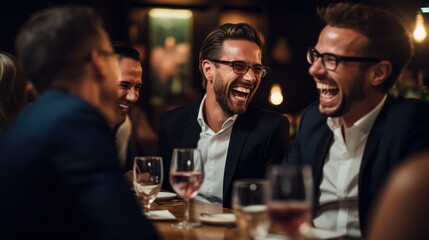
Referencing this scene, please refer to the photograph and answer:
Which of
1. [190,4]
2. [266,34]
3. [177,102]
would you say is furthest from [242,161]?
[266,34]

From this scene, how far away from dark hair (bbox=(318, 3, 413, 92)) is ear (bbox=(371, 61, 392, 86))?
2 cm

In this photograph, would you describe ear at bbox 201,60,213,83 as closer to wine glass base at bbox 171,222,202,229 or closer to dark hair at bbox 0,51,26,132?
dark hair at bbox 0,51,26,132

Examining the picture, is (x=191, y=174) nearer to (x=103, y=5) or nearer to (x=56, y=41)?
(x=56, y=41)

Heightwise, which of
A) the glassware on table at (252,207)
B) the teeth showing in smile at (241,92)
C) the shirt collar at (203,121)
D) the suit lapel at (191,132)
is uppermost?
the glassware on table at (252,207)

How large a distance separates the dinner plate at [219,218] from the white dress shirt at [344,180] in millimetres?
429

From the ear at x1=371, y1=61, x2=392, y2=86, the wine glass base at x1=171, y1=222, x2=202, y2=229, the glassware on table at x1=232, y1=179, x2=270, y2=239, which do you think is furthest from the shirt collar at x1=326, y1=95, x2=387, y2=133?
the glassware on table at x1=232, y1=179, x2=270, y2=239

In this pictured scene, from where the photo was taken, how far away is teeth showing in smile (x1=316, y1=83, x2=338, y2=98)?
2.48 meters

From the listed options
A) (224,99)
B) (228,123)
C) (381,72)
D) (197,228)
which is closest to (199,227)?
(197,228)

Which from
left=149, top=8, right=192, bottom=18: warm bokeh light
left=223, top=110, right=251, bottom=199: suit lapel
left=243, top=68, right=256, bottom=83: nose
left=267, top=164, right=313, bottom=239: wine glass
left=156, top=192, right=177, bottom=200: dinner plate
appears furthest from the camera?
left=149, top=8, right=192, bottom=18: warm bokeh light

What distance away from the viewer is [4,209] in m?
1.53

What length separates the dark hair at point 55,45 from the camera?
1649mm

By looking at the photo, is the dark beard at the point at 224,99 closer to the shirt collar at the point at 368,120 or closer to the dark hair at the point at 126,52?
the dark hair at the point at 126,52

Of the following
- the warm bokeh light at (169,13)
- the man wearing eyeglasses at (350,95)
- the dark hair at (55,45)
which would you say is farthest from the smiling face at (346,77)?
the warm bokeh light at (169,13)

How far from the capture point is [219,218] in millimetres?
2119
